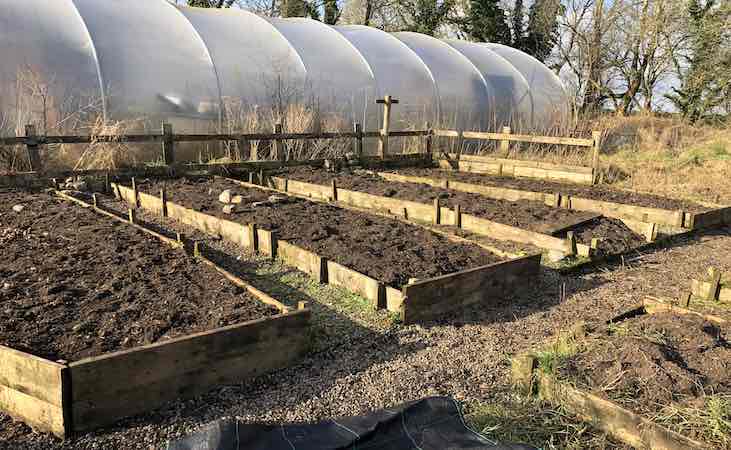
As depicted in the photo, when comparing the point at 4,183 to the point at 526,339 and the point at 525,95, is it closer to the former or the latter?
the point at 526,339

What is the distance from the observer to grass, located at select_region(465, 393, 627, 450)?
2.72m

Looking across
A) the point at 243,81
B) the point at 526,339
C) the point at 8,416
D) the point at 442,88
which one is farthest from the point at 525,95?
the point at 8,416

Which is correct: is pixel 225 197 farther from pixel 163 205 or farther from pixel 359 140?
pixel 359 140

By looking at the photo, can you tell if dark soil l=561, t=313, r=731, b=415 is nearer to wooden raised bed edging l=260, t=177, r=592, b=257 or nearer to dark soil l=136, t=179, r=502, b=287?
dark soil l=136, t=179, r=502, b=287

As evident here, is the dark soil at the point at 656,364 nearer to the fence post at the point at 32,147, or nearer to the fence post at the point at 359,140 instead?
the fence post at the point at 32,147

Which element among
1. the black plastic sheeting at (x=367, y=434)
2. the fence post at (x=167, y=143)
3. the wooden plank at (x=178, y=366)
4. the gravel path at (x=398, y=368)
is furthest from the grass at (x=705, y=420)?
the fence post at (x=167, y=143)

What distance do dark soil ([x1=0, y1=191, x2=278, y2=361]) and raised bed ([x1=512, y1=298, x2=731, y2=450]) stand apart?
1.82m

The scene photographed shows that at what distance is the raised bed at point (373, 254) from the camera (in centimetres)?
434

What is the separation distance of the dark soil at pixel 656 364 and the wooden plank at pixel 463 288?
1086 millimetres

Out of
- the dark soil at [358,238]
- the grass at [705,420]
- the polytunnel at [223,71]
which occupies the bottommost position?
the grass at [705,420]

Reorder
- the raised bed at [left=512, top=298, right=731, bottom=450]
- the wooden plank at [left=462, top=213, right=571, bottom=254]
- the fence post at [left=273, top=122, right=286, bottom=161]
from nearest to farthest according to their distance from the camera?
the raised bed at [left=512, top=298, right=731, bottom=450] → the wooden plank at [left=462, top=213, right=571, bottom=254] → the fence post at [left=273, top=122, right=286, bottom=161]

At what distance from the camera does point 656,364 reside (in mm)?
3064

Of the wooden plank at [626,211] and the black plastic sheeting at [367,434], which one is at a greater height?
the wooden plank at [626,211]

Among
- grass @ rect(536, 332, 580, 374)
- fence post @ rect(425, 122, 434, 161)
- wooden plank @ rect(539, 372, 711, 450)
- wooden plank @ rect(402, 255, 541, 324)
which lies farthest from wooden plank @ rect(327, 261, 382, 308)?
fence post @ rect(425, 122, 434, 161)
